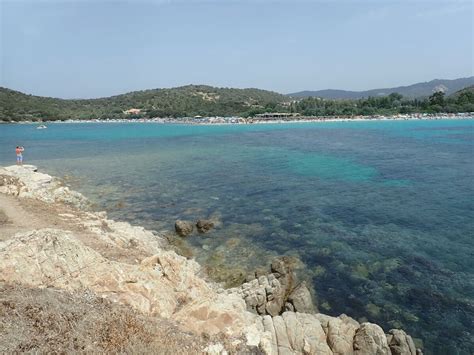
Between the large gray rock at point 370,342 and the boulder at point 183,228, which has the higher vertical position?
the boulder at point 183,228

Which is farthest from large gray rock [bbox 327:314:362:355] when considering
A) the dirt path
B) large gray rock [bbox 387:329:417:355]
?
the dirt path

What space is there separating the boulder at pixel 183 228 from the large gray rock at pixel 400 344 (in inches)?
465

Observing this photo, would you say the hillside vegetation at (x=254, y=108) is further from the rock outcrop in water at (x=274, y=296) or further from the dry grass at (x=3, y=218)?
the rock outcrop in water at (x=274, y=296)

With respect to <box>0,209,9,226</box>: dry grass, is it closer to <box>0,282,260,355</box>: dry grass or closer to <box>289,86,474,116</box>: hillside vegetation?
<box>0,282,260,355</box>: dry grass

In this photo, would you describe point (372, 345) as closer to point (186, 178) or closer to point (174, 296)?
point (174, 296)

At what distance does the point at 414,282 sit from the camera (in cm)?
1386

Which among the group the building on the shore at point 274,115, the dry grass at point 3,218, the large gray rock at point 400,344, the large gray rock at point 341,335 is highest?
the building on the shore at point 274,115

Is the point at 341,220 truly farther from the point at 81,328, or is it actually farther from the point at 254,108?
the point at 254,108

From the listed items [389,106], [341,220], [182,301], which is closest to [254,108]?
[389,106]

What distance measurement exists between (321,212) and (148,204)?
1218 cm

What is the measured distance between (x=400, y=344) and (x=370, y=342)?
895mm

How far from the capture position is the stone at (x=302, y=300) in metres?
12.0

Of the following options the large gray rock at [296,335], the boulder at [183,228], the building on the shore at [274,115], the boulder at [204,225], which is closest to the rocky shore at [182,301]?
the large gray rock at [296,335]

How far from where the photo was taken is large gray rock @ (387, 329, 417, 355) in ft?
31.4
